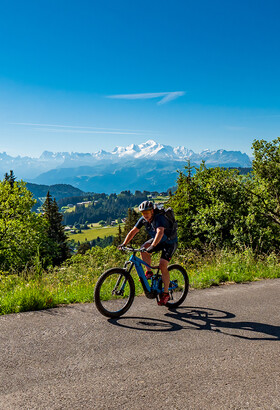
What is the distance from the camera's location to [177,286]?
664cm

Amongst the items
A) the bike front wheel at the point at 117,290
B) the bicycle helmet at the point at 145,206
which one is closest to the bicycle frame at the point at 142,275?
the bike front wheel at the point at 117,290

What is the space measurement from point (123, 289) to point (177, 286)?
1364mm

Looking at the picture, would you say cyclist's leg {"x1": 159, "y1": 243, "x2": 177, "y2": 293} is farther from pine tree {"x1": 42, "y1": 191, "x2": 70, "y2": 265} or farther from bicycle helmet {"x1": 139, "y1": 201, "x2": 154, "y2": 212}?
pine tree {"x1": 42, "y1": 191, "x2": 70, "y2": 265}

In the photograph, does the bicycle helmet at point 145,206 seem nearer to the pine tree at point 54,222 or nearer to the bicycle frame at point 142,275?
the bicycle frame at point 142,275

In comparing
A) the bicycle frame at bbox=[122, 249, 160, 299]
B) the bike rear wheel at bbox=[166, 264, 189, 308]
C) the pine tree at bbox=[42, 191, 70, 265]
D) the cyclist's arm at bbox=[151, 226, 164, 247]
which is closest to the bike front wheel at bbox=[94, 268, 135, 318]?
the bicycle frame at bbox=[122, 249, 160, 299]

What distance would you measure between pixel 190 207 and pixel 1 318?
24069 millimetres

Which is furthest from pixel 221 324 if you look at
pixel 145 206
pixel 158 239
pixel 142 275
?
pixel 145 206

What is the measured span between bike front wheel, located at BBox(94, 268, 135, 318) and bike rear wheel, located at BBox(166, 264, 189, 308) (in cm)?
95

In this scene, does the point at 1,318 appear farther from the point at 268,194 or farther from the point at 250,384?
the point at 268,194

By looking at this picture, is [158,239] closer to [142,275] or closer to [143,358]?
[142,275]

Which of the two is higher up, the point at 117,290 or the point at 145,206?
the point at 145,206

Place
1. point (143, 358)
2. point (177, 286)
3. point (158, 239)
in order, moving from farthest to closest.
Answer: point (177, 286)
point (158, 239)
point (143, 358)

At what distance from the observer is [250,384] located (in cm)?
351

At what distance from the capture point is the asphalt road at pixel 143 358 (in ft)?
10.5
